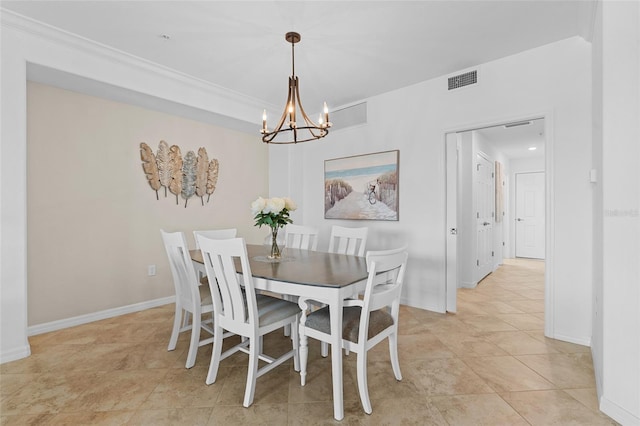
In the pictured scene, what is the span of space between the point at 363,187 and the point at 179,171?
91.5 inches

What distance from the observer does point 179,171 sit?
381 centimetres

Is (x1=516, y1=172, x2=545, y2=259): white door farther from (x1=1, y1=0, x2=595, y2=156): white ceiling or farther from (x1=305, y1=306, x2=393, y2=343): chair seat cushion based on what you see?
(x1=305, y1=306, x2=393, y2=343): chair seat cushion

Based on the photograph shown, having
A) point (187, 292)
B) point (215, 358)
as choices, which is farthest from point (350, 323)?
point (187, 292)

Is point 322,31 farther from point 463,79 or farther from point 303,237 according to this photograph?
point 303,237

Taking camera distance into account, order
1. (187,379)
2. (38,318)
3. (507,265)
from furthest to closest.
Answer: (507,265) → (38,318) → (187,379)

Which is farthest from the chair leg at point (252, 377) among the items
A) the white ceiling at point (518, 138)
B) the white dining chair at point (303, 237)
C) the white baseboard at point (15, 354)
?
the white ceiling at point (518, 138)

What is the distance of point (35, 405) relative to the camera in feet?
5.80

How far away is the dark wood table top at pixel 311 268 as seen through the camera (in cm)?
174

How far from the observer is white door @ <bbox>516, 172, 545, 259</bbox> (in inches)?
271
